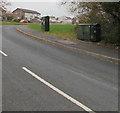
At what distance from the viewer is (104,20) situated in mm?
16281

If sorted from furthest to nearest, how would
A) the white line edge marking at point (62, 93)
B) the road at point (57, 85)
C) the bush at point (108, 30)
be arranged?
the bush at point (108, 30) < the road at point (57, 85) < the white line edge marking at point (62, 93)

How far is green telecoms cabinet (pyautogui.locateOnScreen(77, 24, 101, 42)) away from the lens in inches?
632

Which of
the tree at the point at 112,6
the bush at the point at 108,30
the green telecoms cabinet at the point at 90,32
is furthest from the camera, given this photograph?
the green telecoms cabinet at the point at 90,32

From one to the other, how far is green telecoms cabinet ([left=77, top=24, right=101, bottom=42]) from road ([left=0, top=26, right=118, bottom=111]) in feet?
21.6

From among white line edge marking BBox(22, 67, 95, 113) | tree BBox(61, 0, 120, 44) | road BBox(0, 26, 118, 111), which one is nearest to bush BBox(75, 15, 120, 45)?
tree BBox(61, 0, 120, 44)

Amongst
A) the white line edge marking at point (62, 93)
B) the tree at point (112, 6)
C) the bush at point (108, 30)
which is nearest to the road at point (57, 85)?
the white line edge marking at point (62, 93)

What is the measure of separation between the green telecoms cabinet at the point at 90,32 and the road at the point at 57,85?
259 inches

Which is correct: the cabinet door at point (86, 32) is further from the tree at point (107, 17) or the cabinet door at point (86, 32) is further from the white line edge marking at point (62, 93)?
the white line edge marking at point (62, 93)

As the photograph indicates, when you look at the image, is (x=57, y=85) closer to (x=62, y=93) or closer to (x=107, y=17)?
(x=62, y=93)

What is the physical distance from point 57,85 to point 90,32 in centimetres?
1073

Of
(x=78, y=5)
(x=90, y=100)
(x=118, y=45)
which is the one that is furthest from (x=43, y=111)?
(x=78, y=5)

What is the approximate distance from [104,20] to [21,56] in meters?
8.39

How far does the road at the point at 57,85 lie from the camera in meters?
5.02

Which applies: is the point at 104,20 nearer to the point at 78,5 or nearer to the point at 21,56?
the point at 78,5
